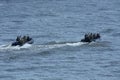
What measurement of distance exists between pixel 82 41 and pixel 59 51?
193 inches

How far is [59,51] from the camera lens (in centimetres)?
7794

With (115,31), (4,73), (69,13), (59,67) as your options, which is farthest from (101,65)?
(69,13)

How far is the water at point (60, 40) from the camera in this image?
71062mm

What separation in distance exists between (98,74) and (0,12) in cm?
4212

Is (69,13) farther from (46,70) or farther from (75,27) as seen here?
(46,70)

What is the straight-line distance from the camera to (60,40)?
279 feet

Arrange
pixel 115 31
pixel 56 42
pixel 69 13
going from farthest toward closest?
pixel 69 13 < pixel 115 31 < pixel 56 42

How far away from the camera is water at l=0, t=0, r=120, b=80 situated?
7106 cm

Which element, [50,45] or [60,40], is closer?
[50,45]

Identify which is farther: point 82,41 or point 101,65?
point 82,41

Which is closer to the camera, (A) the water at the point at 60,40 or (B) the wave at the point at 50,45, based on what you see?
(A) the water at the point at 60,40

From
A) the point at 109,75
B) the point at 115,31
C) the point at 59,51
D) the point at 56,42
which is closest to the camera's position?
the point at 109,75

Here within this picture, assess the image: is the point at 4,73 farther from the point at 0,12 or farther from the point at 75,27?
the point at 0,12

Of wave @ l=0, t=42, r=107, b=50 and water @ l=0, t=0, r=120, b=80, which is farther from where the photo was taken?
wave @ l=0, t=42, r=107, b=50
